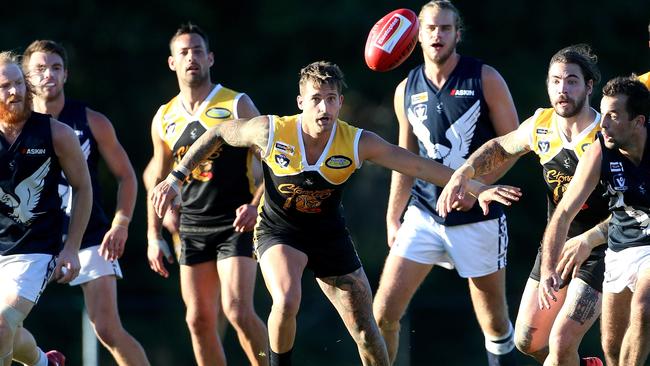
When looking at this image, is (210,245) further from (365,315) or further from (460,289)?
(460,289)

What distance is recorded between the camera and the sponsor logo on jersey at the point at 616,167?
678 cm

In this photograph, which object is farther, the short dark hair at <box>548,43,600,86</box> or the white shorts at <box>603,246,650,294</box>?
the short dark hair at <box>548,43,600,86</box>

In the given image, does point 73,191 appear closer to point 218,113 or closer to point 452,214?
point 218,113

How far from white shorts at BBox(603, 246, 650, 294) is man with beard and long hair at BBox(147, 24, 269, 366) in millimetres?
2149

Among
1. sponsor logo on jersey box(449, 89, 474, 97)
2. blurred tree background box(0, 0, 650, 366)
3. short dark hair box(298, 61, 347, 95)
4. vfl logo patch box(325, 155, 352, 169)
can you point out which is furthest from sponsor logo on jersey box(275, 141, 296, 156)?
blurred tree background box(0, 0, 650, 366)

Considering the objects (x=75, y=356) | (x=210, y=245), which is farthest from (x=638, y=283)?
(x=75, y=356)

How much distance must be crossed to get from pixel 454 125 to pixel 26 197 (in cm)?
252

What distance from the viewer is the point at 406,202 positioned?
8.15m

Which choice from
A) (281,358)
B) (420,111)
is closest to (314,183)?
(281,358)

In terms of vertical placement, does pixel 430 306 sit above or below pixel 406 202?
below

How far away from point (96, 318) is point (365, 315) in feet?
5.67

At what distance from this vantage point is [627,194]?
6836 millimetres

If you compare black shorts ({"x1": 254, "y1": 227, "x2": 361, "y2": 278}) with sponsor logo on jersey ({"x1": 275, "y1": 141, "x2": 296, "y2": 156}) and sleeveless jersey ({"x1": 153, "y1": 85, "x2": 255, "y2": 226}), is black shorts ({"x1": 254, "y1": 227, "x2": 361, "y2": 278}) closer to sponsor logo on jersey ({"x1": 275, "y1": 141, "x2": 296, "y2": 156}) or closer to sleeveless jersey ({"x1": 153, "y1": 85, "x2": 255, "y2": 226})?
sponsor logo on jersey ({"x1": 275, "y1": 141, "x2": 296, "y2": 156})

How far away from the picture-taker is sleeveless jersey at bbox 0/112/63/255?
7191mm
